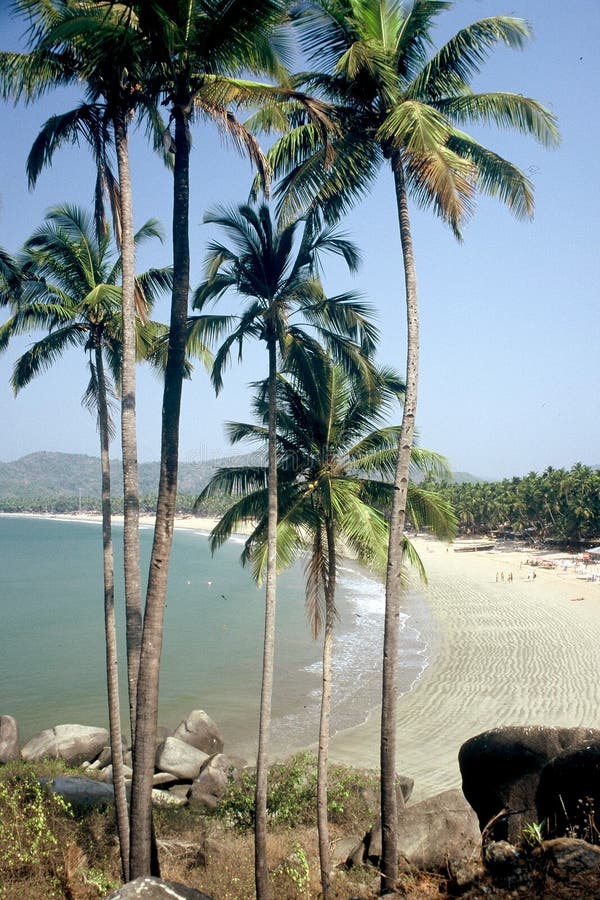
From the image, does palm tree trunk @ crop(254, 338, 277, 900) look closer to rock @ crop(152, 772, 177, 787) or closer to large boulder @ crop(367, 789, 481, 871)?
large boulder @ crop(367, 789, 481, 871)


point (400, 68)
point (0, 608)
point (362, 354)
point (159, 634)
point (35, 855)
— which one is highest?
point (400, 68)

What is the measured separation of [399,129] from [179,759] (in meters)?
15.1

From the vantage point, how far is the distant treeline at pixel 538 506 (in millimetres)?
70688

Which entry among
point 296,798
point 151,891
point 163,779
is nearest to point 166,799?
point 163,779

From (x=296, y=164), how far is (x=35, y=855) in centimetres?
1025

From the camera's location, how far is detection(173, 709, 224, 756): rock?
1941 cm

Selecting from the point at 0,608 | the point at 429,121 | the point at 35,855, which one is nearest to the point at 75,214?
the point at 429,121

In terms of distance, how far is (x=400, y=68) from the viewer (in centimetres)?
951

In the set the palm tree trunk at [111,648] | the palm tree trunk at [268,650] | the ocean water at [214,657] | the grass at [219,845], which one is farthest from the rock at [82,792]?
the ocean water at [214,657]

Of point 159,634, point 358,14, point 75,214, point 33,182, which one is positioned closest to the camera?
point 159,634

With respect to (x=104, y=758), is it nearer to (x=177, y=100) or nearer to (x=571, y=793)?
(x=571, y=793)

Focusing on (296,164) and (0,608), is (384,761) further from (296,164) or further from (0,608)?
(0,608)

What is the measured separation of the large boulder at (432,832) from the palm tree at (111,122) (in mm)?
4846

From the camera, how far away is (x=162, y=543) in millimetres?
7562
